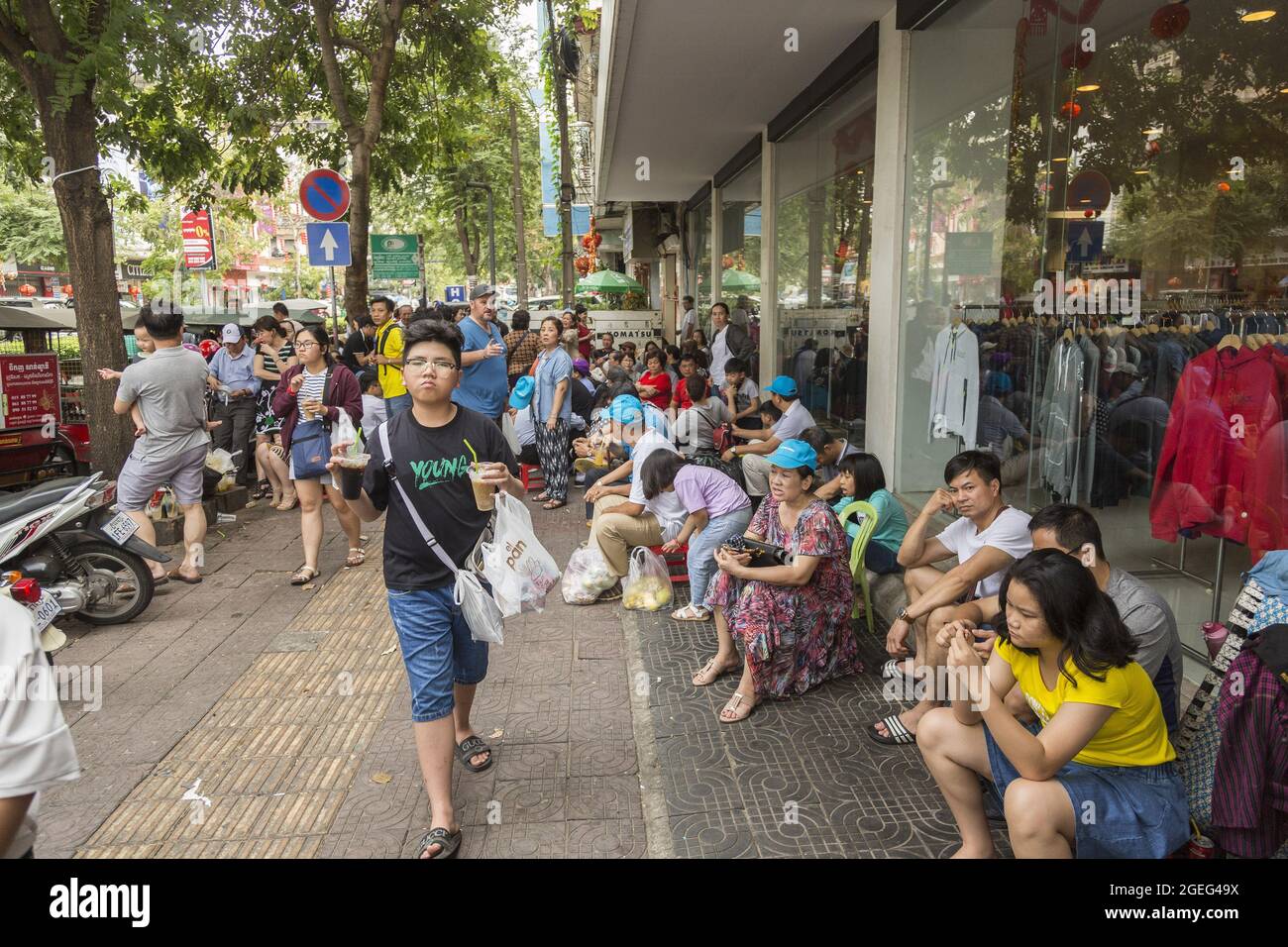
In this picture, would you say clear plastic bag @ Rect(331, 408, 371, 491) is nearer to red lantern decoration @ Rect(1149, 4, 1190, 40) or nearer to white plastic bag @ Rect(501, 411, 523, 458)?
red lantern decoration @ Rect(1149, 4, 1190, 40)

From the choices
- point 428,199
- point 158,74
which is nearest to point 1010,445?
point 158,74

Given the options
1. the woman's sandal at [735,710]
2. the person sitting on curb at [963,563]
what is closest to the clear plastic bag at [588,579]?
the woman's sandal at [735,710]

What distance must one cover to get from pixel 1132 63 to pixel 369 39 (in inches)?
432

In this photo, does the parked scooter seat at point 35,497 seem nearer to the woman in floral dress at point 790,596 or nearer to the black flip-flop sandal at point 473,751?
the black flip-flop sandal at point 473,751

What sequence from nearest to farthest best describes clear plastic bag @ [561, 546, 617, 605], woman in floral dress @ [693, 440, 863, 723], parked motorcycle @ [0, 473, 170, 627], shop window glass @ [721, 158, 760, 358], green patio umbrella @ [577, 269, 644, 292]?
woman in floral dress @ [693, 440, 863, 723], parked motorcycle @ [0, 473, 170, 627], clear plastic bag @ [561, 546, 617, 605], shop window glass @ [721, 158, 760, 358], green patio umbrella @ [577, 269, 644, 292]

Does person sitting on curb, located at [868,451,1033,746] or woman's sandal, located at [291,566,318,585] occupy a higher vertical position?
person sitting on curb, located at [868,451,1033,746]

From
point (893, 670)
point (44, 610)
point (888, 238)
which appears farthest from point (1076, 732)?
point (888, 238)

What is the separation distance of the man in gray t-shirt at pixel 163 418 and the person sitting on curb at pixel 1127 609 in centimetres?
540

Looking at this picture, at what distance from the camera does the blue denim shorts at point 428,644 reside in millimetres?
3195

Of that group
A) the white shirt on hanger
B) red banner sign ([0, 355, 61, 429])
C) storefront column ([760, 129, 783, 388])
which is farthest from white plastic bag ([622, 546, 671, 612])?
red banner sign ([0, 355, 61, 429])

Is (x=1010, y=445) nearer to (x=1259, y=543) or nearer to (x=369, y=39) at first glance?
(x=1259, y=543)

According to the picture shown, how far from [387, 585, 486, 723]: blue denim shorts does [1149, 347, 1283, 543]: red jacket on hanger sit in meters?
3.48

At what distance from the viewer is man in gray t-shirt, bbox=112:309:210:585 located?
19.6 feet

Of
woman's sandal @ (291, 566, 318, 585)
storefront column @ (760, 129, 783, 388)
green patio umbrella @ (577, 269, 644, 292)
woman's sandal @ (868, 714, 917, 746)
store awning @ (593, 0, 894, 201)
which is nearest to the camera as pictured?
woman's sandal @ (868, 714, 917, 746)
